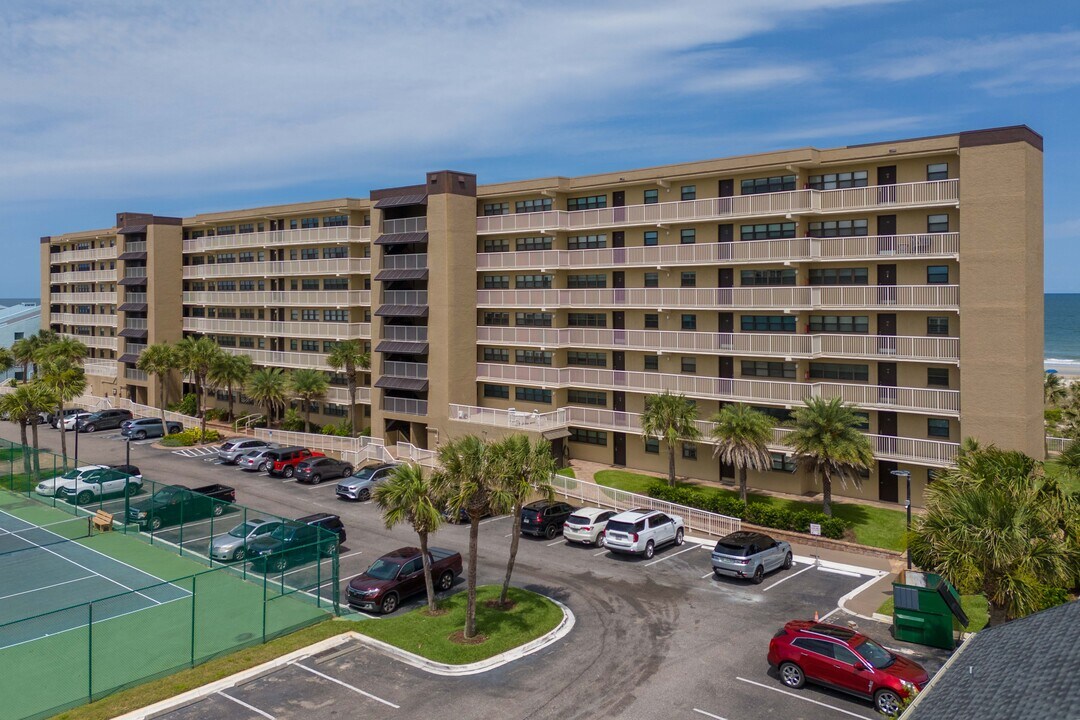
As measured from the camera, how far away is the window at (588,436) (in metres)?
48.1

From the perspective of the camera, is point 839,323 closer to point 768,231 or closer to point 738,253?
point 768,231

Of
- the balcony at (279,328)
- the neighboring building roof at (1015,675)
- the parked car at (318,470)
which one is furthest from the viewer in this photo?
the balcony at (279,328)

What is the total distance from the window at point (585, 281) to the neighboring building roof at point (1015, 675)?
36.9m

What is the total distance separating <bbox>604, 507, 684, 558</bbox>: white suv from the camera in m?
32.5

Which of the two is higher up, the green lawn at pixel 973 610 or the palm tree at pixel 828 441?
the palm tree at pixel 828 441

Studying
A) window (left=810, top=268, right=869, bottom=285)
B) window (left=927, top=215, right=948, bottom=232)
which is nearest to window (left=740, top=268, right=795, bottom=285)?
window (left=810, top=268, right=869, bottom=285)

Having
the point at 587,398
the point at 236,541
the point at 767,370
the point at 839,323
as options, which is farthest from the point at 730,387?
the point at 236,541

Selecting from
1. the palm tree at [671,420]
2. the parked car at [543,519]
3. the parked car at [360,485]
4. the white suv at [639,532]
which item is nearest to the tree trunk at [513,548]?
the white suv at [639,532]

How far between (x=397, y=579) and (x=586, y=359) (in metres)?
24.5

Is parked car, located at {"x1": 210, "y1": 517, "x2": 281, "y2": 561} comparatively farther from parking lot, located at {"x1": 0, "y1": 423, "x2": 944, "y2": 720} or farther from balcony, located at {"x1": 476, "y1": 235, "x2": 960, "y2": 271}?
balcony, located at {"x1": 476, "y1": 235, "x2": 960, "y2": 271}

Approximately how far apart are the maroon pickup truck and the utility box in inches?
596

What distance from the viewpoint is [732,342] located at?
4181 centimetres

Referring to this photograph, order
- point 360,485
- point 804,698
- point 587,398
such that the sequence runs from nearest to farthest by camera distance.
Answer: point 804,698 → point 360,485 → point 587,398

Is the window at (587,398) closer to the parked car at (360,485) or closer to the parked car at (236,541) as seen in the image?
the parked car at (360,485)
